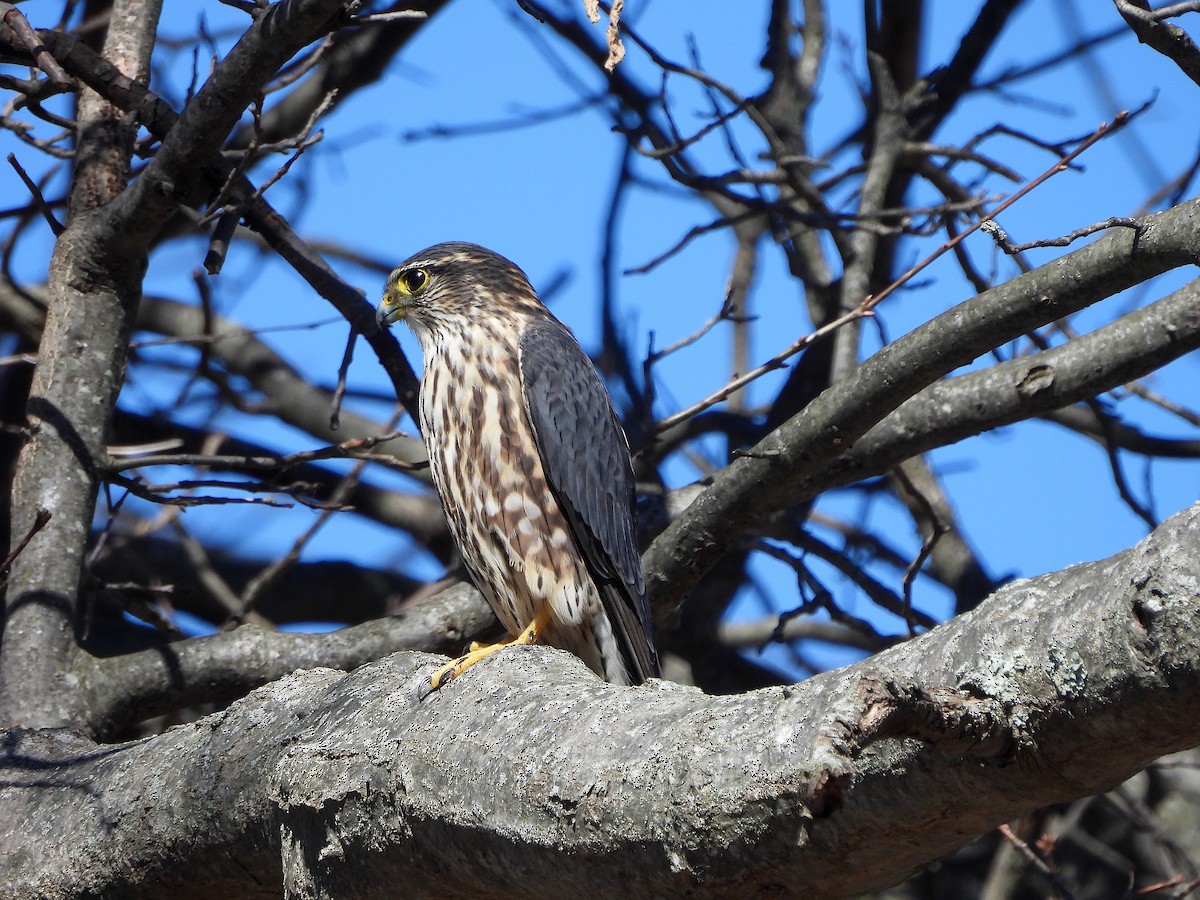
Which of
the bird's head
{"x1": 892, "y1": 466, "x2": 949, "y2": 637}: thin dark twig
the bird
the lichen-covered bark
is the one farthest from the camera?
the bird's head

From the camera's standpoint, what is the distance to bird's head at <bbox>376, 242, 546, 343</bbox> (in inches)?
176

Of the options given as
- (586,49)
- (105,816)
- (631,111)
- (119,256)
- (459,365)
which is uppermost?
(586,49)

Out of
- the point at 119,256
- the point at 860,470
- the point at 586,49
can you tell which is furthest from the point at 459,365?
the point at 586,49

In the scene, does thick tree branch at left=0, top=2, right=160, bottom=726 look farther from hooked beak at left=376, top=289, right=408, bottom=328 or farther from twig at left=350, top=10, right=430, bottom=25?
hooked beak at left=376, top=289, right=408, bottom=328

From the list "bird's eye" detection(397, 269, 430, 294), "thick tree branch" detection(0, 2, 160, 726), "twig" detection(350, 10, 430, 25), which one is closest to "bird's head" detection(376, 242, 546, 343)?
"bird's eye" detection(397, 269, 430, 294)

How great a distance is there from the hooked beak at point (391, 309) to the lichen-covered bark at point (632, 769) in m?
2.11

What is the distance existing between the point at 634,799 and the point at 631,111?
398cm

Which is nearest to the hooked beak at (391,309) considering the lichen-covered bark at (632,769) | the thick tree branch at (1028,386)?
the thick tree branch at (1028,386)

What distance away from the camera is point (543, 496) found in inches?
153

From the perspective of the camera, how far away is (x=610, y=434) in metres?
4.09

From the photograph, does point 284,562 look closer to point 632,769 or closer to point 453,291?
point 453,291

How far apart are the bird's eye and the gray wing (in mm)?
653

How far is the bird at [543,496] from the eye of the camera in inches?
149

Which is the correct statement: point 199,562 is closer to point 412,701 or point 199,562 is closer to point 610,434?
point 610,434
